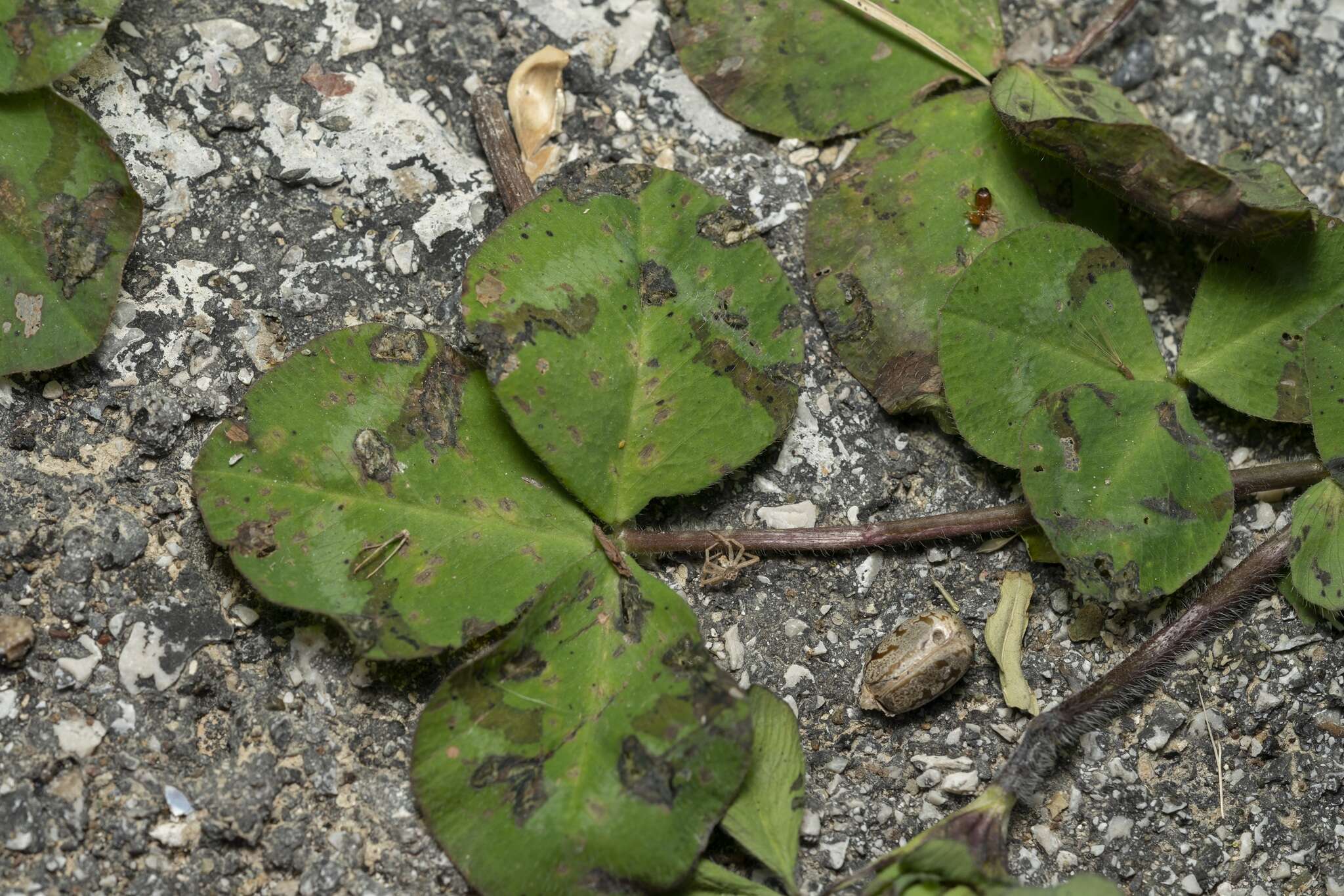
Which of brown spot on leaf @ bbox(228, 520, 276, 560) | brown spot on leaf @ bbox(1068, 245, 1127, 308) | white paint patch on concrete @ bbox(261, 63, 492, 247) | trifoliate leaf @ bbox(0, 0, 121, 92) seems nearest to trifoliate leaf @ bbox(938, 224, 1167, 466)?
brown spot on leaf @ bbox(1068, 245, 1127, 308)

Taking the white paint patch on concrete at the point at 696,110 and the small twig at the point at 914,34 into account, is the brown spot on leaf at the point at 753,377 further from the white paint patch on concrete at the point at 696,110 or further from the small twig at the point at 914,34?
the small twig at the point at 914,34

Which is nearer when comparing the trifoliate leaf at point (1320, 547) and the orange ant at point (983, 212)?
the trifoliate leaf at point (1320, 547)

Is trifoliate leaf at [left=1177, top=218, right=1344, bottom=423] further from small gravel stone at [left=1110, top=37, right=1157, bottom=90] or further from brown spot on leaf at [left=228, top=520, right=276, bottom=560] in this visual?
brown spot on leaf at [left=228, top=520, right=276, bottom=560]

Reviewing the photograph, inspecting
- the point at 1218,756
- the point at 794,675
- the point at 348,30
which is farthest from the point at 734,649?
the point at 348,30

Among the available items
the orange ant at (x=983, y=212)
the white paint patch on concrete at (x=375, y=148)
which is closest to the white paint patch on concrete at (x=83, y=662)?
the white paint patch on concrete at (x=375, y=148)

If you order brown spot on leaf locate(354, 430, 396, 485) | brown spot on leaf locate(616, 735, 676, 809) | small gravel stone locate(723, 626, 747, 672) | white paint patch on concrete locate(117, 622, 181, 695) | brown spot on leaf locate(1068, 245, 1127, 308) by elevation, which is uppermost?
brown spot on leaf locate(1068, 245, 1127, 308)

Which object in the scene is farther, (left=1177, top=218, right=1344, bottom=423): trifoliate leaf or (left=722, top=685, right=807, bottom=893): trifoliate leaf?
(left=1177, top=218, right=1344, bottom=423): trifoliate leaf

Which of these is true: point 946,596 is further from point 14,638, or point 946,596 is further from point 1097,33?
point 14,638
